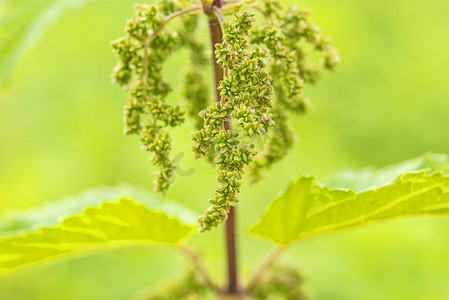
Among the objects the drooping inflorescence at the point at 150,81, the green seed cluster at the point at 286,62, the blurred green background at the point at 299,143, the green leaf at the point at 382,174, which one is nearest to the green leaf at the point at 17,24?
the drooping inflorescence at the point at 150,81

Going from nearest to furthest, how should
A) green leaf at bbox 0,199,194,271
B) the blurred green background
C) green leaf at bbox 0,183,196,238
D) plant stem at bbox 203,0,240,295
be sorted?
plant stem at bbox 203,0,240,295
green leaf at bbox 0,199,194,271
green leaf at bbox 0,183,196,238
the blurred green background

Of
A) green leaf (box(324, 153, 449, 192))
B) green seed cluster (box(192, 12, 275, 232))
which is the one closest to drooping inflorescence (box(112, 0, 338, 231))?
green seed cluster (box(192, 12, 275, 232))

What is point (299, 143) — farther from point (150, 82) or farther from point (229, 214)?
point (150, 82)

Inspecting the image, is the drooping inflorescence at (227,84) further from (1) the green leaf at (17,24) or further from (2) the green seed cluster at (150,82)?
(1) the green leaf at (17,24)

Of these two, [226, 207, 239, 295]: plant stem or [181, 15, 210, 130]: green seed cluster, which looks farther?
[181, 15, 210, 130]: green seed cluster

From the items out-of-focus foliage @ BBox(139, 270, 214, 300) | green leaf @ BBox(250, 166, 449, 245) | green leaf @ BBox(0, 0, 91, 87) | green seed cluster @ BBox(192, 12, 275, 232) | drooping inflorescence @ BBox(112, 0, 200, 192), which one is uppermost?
green leaf @ BBox(0, 0, 91, 87)

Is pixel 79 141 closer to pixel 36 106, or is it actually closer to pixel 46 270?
pixel 36 106

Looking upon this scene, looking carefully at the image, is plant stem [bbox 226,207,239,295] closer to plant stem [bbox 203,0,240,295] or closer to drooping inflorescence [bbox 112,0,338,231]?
plant stem [bbox 203,0,240,295]
